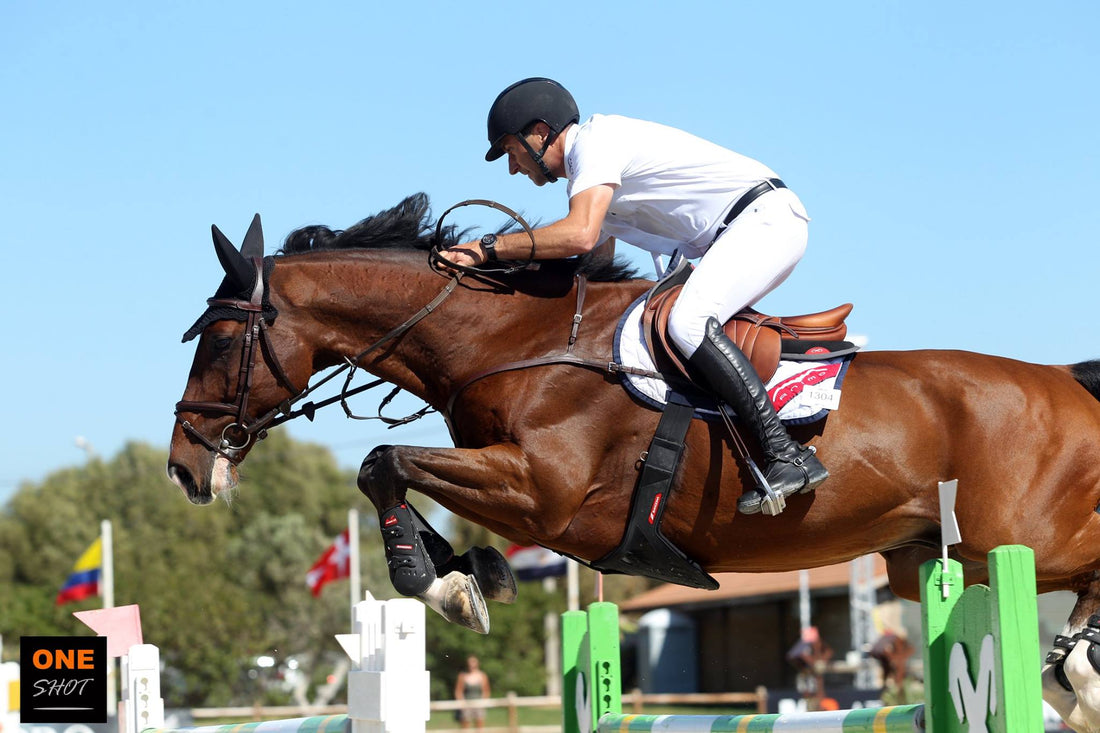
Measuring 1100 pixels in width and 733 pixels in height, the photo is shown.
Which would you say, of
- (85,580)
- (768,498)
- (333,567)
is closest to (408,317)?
(768,498)

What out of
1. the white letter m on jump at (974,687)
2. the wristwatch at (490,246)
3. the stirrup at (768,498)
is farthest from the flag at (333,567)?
the white letter m on jump at (974,687)

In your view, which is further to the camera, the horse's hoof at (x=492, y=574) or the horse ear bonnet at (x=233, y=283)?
the horse ear bonnet at (x=233, y=283)

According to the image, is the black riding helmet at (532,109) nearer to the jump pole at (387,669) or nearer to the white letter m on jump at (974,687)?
the jump pole at (387,669)

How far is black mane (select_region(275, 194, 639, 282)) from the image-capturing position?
468 centimetres

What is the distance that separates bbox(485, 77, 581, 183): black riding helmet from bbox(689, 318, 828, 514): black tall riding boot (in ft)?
3.20

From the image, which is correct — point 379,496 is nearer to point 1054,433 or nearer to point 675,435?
point 675,435

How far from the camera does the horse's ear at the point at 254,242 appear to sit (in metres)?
4.49

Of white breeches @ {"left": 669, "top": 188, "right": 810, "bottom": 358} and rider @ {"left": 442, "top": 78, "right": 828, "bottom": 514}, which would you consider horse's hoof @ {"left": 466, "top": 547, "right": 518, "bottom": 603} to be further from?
white breeches @ {"left": 669, "top": 188, "right": 810, "bottom": 358}

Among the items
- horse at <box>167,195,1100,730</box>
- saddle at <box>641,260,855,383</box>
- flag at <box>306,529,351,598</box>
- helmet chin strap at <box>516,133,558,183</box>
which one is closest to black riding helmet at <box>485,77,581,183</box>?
helmet chin strap at <box>516,133,558,183</box>

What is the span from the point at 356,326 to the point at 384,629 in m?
1.40

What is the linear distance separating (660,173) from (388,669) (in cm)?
201

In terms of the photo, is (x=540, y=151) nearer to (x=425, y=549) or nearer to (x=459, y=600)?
(x=425, y=549)

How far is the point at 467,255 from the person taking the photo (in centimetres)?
448

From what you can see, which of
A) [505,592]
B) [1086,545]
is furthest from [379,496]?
[1086,545]
